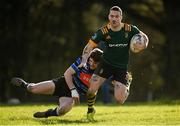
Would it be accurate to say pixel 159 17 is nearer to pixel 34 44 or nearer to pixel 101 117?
pixel 34 44

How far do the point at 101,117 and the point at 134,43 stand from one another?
7.38ft

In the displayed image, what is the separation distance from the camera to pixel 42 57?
166 feet

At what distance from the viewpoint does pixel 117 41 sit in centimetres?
1464

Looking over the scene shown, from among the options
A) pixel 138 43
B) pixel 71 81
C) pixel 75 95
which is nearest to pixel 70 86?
pixel 71 81

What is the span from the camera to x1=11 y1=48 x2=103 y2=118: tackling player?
562 inches

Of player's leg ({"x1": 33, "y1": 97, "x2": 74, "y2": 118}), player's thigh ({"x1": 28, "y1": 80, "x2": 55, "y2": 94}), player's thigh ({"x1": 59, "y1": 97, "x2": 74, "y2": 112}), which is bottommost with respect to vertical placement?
player's leg ({"x1": 33, "y1": 97, "x2": 74, "y2": 118})

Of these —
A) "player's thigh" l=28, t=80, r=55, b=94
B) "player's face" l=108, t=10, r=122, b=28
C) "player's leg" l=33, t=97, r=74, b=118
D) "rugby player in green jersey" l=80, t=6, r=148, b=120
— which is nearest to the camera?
"player's leg" l=33, t=97, r=74, b=118

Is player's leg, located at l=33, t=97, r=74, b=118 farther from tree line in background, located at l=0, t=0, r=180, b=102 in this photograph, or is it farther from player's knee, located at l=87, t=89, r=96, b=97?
tree line in background, located at l=0, t=0, r=180, b=102

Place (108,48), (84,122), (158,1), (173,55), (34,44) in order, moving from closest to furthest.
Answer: (84,122), (108,48), (173,55), (158,1), (34,44)

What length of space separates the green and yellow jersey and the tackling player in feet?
1.03

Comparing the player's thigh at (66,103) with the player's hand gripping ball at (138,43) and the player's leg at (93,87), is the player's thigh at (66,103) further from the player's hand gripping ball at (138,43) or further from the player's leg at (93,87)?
the player's hand gripping ball at (138,43)

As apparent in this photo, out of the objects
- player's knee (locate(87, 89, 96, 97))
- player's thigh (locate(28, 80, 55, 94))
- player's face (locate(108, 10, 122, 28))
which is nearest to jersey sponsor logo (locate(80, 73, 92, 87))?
player's knee (locate(87, 89, 96, 97))

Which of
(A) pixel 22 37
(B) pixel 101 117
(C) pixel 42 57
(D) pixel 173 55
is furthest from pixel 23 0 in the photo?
(B) pixel 101 117

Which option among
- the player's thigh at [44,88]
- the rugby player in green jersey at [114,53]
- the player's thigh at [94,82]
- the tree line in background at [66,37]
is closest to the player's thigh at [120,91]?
the rugby player in green jersey at [114,53]
